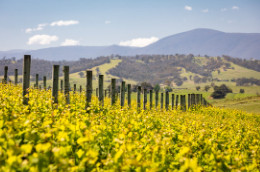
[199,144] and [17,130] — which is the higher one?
[17,130]

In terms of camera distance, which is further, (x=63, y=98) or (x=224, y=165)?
(x=63, y=98)

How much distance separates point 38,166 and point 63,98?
6.61 metres

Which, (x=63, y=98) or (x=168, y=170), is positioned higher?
(x=63, y=98)

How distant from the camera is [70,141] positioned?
444 cm

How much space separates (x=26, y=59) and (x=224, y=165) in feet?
27.1

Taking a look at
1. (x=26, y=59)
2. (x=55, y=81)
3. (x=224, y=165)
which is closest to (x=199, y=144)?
Result: (x=224, y=165)

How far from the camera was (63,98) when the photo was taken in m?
9.50

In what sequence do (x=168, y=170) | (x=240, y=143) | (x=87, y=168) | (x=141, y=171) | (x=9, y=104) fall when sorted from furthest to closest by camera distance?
(x=240, y=143)
(x=9, y=104)
(x=168, y=170)
(x=87, y=168)
(x=141, y=171)

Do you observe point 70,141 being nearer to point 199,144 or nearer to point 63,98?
point 199,144

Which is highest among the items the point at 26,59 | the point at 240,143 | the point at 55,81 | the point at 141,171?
the point at 26,59

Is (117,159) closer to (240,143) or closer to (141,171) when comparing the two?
(141,171)

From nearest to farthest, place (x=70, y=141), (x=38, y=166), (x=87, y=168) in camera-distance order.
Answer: (x=38, y=166), (x=87, y=168), (x=70, y=141)

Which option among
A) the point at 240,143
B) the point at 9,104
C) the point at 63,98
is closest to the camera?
the point at 9,104

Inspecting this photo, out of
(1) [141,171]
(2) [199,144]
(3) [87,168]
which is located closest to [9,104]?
(3) [87,168]
